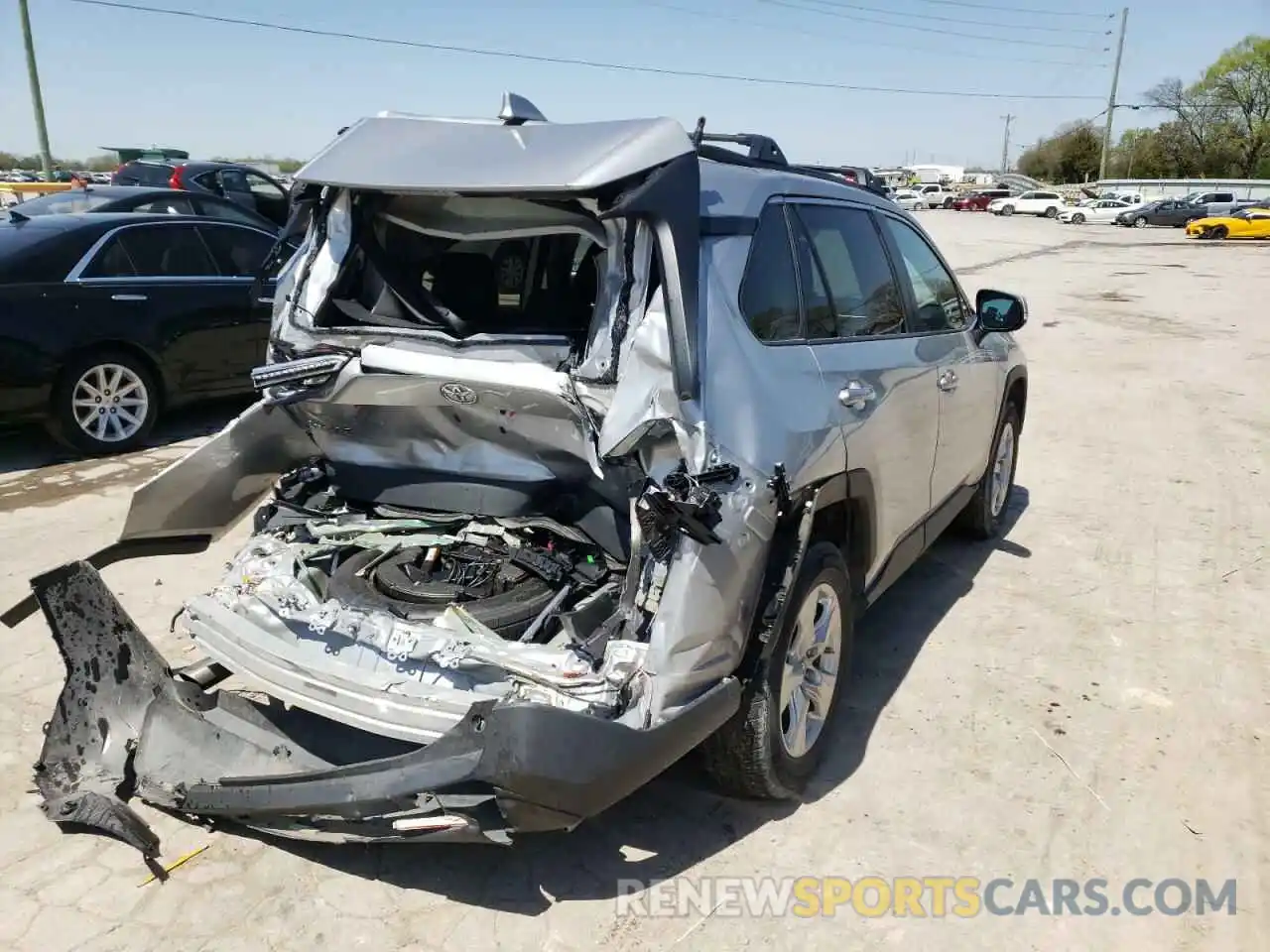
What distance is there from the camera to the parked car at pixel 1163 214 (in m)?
42.3

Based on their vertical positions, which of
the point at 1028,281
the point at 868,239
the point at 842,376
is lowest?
the point at 1028,281

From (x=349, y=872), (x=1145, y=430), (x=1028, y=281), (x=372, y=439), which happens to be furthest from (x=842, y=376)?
(x=1028, y=281)

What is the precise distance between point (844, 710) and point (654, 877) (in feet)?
4.01

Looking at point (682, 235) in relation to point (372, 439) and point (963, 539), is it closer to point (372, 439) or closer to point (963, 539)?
point (372, 439)

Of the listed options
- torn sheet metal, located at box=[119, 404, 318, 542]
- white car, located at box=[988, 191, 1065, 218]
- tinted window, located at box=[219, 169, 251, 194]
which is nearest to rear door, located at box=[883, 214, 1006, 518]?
torn sheet metal, located at box=[119, 404, 318, 542]

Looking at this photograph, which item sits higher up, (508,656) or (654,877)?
(508,656)

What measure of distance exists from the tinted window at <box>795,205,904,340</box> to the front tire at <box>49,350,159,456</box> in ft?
18.2

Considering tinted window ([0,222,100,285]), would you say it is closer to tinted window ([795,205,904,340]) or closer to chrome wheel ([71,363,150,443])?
chrome wheel ([71,363,150,443])

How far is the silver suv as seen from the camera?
2551 millimetres

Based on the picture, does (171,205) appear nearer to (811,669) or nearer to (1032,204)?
(811,669)

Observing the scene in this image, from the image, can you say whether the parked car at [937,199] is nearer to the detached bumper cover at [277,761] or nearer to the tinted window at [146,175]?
the tinted window at [146,175]

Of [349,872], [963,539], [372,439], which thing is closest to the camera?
Answer: [349,872]

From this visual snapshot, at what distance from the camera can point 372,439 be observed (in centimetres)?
348

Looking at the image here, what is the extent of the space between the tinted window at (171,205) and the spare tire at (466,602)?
302 inches
